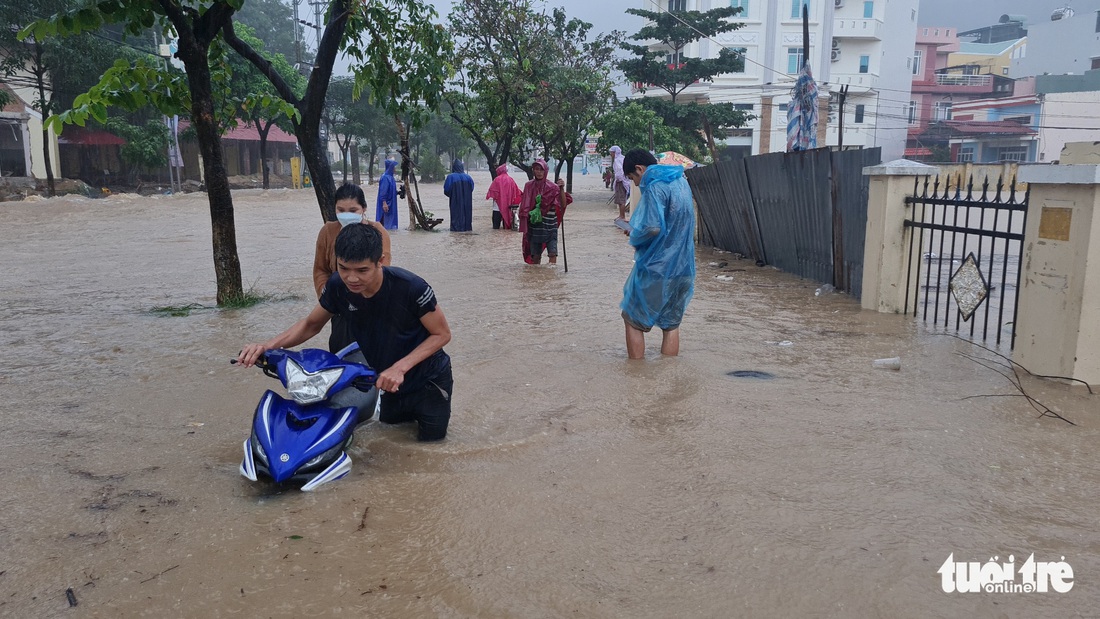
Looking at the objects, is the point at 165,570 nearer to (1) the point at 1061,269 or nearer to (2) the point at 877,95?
(1) the point at 1061,269

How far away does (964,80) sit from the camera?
61.7 metres

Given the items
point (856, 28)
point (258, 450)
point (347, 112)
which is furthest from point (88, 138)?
point (856, 28)

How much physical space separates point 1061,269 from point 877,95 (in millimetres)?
54852

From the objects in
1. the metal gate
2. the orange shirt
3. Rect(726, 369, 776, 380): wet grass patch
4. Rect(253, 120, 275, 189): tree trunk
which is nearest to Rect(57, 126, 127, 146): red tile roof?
Rect(253, 120, 275, 189): tree trunk

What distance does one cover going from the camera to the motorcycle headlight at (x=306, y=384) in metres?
3.50

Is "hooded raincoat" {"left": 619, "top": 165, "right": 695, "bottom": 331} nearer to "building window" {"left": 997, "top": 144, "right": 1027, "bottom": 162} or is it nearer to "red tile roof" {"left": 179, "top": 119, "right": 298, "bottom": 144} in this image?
"red tile roof" {"left": 179, "top": 119, "right": 298, "bottom": 144}

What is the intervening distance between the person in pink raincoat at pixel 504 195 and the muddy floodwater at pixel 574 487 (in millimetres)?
11662

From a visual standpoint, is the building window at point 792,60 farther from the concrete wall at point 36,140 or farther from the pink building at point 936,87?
the concrete wall at point 36,140

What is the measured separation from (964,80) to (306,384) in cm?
6906

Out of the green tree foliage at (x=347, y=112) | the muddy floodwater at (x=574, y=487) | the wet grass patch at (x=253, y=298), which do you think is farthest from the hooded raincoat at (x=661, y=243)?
the green tree foliage at (x=347, y=112)

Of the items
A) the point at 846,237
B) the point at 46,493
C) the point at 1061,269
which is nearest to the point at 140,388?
the point at 46,493

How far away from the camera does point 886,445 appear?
13.7ft

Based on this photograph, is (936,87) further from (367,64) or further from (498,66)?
(367,64)

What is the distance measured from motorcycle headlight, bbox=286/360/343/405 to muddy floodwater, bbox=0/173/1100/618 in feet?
1.46
